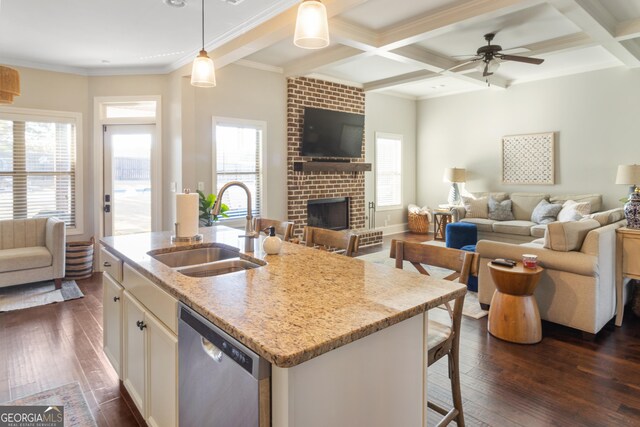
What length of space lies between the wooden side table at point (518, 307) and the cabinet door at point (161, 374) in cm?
251

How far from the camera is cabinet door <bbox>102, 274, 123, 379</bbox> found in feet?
7.40

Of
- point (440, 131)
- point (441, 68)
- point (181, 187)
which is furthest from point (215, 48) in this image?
point (440, 131)

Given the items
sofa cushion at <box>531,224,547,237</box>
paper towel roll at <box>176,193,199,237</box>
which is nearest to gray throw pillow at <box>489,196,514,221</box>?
sofa cushion at <box>531,224,547,237</box>

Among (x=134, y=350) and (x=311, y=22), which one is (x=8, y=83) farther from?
(x=311, y=22)

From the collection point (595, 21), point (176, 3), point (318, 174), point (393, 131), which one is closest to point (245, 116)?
point (318, 174)

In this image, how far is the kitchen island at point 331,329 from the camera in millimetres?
1039

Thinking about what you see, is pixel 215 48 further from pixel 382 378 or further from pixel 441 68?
pixel 382 378

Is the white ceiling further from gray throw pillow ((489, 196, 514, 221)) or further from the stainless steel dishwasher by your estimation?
the stainless steel dishwasher

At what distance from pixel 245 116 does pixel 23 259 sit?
10.4 ft

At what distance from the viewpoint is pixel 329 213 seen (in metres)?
6.71

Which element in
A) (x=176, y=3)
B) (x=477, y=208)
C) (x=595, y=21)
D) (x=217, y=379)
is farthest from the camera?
(x=477, y=208)

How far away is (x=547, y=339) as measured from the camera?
3098mm

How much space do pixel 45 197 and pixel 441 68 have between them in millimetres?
5742

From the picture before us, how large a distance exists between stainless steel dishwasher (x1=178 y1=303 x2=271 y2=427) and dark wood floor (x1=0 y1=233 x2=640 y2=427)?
997 millimetres
